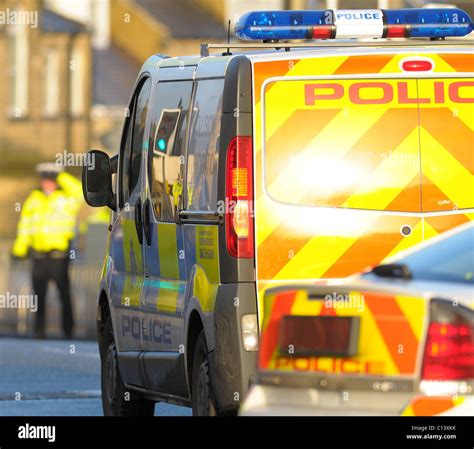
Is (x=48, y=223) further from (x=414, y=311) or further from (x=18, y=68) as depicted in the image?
(x=18, y=68)

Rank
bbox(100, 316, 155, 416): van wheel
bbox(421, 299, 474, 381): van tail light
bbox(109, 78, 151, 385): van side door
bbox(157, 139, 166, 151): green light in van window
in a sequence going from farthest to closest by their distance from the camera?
bbox(100, 316, 155, 416): van wheel, bbox(109, 78, 151, 385): van side door, bbox(157, 139, 166, 151): green light in van window, bbox(421, 299, 474, 381): van tail light

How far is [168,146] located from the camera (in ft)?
34.3

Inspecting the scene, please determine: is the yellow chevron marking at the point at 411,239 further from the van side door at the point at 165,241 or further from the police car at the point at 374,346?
the police car at the point at 374,346

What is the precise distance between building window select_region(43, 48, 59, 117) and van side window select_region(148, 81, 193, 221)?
3853 centimetres

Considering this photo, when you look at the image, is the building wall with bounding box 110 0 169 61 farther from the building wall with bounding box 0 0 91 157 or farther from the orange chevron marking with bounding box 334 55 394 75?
the orange chevron marking with bounding box 334 55 394 75

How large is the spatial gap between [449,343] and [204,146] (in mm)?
3476

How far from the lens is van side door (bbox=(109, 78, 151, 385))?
1105 cm

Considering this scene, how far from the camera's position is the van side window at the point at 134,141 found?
36.7 feet

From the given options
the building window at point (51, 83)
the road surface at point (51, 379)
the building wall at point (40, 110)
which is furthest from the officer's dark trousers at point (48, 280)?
the building window at point (51, 83)

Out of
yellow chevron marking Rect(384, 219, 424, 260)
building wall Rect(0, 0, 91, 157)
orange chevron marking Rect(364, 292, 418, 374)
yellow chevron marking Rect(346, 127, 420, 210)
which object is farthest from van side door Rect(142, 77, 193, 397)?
building wall Rect(0, 0, 91, 157)

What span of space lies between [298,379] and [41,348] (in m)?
14.2

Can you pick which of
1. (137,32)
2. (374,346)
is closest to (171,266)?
(374,346)

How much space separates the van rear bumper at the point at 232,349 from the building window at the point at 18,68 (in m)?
41.0
